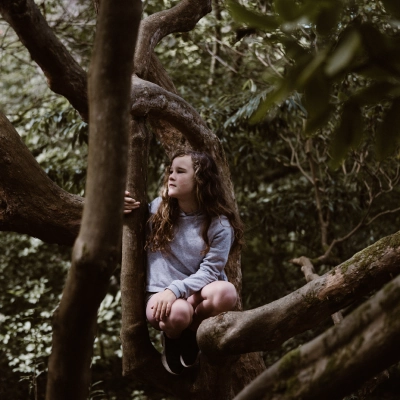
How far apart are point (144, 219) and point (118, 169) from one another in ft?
4.83

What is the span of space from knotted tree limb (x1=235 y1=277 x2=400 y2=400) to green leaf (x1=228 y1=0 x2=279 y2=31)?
2.09 ft

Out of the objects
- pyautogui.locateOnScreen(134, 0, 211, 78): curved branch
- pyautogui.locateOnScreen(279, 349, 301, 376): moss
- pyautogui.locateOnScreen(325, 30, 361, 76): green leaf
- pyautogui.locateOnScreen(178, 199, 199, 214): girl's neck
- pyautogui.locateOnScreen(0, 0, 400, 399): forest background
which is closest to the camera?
pyautogui.locateOnScreen(325, 30, 361, 76): green leaf

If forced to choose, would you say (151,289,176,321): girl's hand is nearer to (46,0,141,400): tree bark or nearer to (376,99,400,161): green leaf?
(46,0,141,400): tree bark

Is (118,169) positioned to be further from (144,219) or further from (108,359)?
(108,359)

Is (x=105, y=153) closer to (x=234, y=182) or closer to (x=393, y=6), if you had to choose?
(x=393, y=6)

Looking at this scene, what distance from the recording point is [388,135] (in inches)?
48.1

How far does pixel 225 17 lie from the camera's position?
20.3ft

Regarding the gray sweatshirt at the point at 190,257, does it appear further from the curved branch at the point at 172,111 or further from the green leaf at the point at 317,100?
the green leaf at the point at 317,100

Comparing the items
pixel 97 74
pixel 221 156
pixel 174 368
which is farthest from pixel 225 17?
pixel 97 74

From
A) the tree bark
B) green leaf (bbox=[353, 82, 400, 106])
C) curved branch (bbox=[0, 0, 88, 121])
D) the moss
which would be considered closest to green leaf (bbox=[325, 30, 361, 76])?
green leaf (bbox=[353, 82, 400, 106])

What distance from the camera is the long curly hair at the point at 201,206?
9.31ft

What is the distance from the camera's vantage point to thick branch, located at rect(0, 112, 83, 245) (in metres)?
2.80

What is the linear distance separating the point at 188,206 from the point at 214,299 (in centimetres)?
52

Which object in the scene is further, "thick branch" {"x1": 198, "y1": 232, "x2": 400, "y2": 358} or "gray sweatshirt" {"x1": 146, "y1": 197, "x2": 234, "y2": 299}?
"gray sweatshirt" {"x1": 146, "y1": 197, "x2": 234, "y2": 299}
